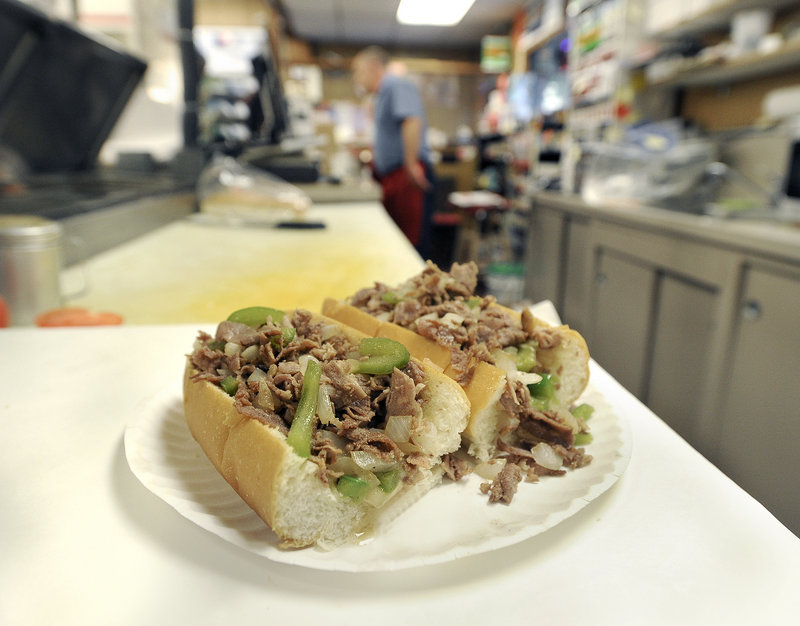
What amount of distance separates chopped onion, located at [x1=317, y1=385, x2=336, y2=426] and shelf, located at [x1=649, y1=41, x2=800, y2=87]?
11.8ft

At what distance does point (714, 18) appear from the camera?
158 inches

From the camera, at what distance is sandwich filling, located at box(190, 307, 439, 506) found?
711 mm

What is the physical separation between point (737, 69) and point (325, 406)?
4.26m

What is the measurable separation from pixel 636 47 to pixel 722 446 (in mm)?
3882

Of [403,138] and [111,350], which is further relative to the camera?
[403,138]


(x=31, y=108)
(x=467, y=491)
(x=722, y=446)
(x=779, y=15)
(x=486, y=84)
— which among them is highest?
(x=486, y=84)

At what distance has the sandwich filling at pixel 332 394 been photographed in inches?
28.0

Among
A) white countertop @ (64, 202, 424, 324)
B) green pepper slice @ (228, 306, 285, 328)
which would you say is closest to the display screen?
white countertop @ (64, 202, 424, 324)

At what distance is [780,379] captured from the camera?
2.26 metres

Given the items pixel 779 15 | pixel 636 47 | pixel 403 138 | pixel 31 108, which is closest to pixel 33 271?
pixel 31 108

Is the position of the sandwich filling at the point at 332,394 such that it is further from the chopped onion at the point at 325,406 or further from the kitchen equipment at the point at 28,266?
the kitchen equipment at the point at 28,266

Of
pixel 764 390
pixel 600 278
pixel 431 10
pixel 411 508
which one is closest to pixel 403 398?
pixel 411 508

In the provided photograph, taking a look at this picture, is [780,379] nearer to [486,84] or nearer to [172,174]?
[172,174]

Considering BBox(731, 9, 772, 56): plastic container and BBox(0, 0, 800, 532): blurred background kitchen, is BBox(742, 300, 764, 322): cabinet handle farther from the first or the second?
BBox(731, 9, 772, 56): plastic container
